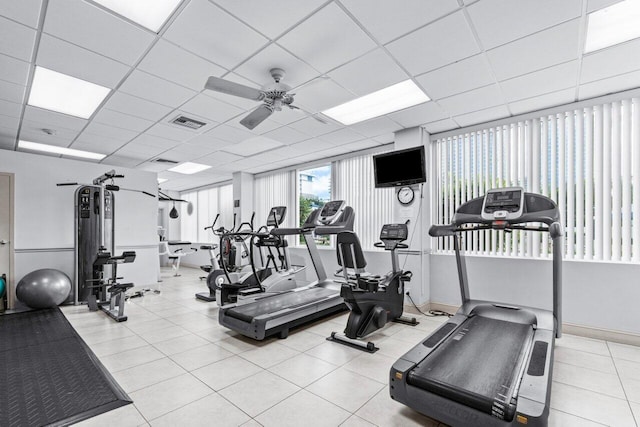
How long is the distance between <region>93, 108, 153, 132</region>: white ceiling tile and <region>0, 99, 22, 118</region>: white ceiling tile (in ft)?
2.71

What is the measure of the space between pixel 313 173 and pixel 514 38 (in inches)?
210

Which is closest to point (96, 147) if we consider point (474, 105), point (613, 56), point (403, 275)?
point (403, 275)

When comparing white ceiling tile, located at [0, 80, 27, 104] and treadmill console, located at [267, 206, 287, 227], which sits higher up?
white ceiling tile, located at [0, 80, 27, 104]

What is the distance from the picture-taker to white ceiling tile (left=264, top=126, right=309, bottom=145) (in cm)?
509

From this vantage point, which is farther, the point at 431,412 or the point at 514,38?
the point at 514,38

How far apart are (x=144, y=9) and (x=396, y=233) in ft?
11.4

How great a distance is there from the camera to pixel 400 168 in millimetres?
4918

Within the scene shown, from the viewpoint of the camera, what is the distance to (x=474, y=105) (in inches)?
160

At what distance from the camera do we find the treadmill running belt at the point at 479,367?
6.24ft

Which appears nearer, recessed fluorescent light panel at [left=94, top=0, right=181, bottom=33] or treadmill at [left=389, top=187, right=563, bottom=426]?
treadmill at [left=389, top=187, right=563, bottom=426]

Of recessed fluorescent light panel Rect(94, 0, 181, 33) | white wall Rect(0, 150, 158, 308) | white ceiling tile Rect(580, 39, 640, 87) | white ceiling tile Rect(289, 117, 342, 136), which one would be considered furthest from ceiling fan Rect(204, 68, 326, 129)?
white wall Rect(0, 150, 158, 308)

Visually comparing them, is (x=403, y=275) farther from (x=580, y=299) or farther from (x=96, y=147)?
(x=96, y=147)

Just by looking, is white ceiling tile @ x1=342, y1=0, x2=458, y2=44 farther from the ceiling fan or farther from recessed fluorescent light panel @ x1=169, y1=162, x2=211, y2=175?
recessed fluorescent light panel @ x1=169, y1=162, x2=211, y2=175

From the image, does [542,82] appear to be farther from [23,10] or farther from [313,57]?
[23,10]
